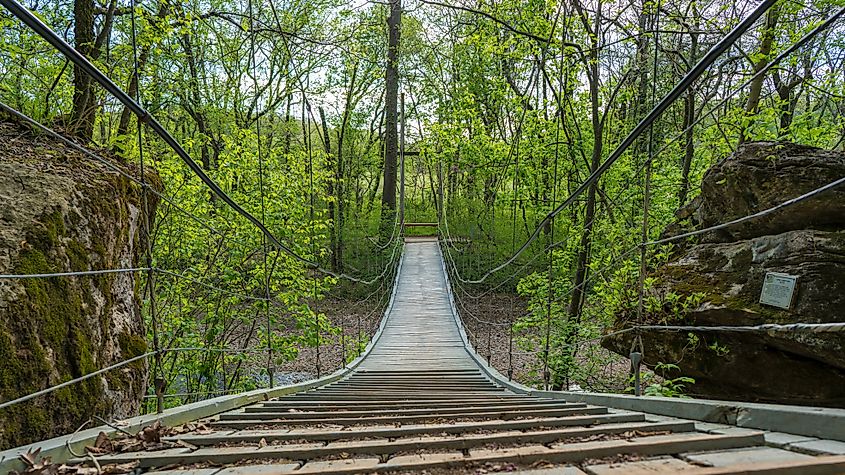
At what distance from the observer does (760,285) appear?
2.55m

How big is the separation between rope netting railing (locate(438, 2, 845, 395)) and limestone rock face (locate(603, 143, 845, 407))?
0.09m

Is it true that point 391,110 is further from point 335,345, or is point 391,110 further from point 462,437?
point 462,437

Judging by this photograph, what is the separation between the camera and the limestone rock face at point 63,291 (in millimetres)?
1374

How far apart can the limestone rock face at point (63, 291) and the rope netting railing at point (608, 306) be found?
A: 170 centimetres

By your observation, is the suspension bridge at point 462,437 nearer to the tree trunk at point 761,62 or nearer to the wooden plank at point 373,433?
the wooden plank at point 373,433

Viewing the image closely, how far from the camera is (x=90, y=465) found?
98 cm

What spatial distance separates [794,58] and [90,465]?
4.94 metres

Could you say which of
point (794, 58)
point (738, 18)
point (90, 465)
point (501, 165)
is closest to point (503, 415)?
point (90, 465)

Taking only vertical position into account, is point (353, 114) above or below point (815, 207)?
above

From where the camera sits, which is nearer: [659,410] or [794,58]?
[659,410]

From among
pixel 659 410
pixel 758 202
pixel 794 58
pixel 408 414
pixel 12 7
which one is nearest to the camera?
pixel 12 7

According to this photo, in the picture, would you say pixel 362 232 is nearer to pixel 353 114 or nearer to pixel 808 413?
pixel 353 114

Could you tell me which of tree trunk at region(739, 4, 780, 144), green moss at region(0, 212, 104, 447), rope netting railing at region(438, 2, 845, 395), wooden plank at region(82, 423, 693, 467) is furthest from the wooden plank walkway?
tree trunk at region(739, 4, 780, 144)

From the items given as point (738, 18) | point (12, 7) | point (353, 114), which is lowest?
point (12, 7)
